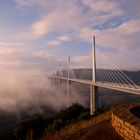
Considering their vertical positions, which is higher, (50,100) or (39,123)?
(39,123)

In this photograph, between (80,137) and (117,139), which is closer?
(117,139)

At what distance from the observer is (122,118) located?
7.35m

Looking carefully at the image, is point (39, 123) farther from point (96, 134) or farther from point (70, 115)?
point (96, 134)

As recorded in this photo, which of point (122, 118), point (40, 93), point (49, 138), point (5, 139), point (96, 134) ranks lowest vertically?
point (40, 93)

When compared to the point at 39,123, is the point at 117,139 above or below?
above

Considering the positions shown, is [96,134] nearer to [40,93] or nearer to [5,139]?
[5,139]

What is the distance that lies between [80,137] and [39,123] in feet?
41.1

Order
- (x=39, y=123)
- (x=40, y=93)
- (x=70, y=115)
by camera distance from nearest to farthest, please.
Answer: (x=39, y=123) < (x=70, y=115) < (x=40, y=93)

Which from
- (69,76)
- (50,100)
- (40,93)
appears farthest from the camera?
(40,93)

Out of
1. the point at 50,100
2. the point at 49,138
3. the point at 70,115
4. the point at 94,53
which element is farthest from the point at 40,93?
the point at 49,138

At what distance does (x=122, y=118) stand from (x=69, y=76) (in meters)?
44.8

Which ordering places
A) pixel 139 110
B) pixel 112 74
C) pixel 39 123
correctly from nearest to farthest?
pixel 139 110, pixel 39 123, pixel 112 74

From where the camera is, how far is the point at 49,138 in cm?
987

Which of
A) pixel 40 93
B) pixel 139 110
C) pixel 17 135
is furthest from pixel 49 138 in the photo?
pixel 40 93
